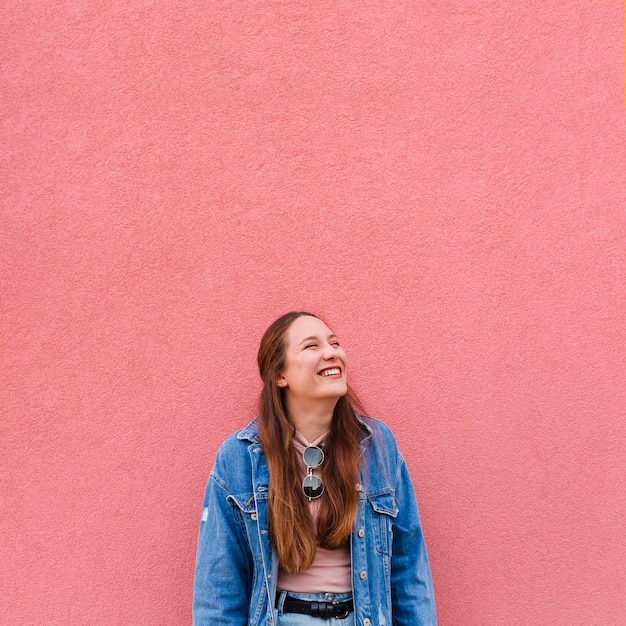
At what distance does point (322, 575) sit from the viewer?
2.30 m

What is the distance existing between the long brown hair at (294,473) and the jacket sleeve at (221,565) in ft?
0.45

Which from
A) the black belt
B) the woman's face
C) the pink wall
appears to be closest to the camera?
the black belt

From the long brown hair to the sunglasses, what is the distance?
0.7 inches

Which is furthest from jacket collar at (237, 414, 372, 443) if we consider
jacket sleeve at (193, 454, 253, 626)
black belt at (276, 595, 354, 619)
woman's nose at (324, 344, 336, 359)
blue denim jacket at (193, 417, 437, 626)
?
black belt at (276, 595, 354, 619)

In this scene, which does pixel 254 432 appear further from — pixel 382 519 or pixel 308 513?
pixel 382 519

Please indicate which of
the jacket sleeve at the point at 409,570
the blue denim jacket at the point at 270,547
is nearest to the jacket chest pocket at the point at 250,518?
the blue denim jacket at the point at 270,547

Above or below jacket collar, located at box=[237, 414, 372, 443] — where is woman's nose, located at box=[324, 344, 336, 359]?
above

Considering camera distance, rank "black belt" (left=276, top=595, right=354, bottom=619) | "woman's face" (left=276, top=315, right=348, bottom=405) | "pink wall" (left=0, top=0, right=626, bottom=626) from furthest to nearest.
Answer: "pink wall" (left=0, top=0, right=626, bottom=626)
"woman's face" (left=276, top=315, right=348, bottom=405)
"black belt" (left=276, top=595, right=354, bottom=619)

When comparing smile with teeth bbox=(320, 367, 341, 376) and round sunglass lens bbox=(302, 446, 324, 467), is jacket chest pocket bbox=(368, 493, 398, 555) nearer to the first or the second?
round sunglass lens bbox=(302, 446, 324, 467)

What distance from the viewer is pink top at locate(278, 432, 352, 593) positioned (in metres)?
2.28

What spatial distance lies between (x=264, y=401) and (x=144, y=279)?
2.37 feet

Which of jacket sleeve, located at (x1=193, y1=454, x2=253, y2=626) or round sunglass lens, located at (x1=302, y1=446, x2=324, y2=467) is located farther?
round sunglass lens, located at (x1=302, y1=446, x2=324, y2=467)

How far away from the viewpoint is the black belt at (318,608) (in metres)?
2.24

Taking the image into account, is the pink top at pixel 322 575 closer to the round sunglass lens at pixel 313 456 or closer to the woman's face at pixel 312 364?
the round sunglass lens at pixel 313 456
